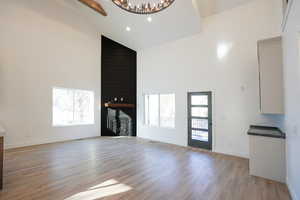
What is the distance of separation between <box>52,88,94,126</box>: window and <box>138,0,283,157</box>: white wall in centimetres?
380

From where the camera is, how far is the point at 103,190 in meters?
2.62

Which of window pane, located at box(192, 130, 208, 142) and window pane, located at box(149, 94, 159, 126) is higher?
window pane, located at box(149, 94, 159, 126)

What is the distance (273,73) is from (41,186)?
503cm

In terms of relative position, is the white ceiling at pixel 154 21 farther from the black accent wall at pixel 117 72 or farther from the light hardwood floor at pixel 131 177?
the light hardwood floor at pixel 131 177

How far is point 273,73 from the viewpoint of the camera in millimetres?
3191

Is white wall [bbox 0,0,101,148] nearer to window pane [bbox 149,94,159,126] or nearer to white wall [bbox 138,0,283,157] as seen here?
window pane [bbox 149,94,159,126]

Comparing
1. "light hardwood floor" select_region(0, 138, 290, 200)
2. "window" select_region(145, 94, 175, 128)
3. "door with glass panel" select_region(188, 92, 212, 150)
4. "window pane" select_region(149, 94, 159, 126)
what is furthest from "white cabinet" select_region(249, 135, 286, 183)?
"window pane" select_region(149, 94, 159, 126)

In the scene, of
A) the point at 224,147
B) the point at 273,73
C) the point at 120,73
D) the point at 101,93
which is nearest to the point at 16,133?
the point at 101,93

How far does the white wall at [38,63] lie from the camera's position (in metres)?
5.07

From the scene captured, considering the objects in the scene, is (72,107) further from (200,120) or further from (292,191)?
(292,191)

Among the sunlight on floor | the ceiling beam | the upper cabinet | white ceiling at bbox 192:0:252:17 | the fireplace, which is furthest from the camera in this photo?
the fireplace

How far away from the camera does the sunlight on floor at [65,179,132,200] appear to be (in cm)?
241

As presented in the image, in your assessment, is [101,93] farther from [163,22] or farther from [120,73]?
[163,22]

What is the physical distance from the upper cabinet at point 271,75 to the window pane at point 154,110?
4.19m
